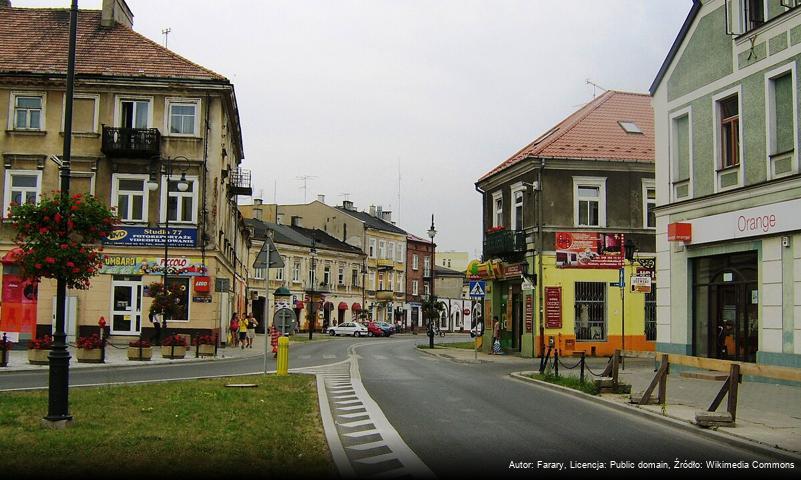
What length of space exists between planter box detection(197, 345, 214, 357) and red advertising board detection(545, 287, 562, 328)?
533 inches

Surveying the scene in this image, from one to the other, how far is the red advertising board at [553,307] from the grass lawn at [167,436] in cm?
2022

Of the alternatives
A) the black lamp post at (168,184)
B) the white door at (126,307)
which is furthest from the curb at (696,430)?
the white door at (126,307)

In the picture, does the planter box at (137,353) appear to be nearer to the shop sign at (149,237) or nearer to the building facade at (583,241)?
the shop sign at (149,237)

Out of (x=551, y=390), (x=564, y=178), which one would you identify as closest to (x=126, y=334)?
(x=564, y=178)

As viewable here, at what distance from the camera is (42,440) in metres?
9.35

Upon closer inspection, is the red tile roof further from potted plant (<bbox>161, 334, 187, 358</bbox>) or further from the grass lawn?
the grass lawn

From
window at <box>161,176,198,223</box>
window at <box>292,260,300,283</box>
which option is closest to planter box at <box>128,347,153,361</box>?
window at <box>161,176,198,223</box>

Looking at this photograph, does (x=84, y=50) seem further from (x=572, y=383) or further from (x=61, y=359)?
(x=61, y=359)

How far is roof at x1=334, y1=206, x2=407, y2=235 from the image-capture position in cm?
8769

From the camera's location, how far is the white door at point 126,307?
35156mm

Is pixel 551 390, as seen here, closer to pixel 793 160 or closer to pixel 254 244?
pixel 793 160

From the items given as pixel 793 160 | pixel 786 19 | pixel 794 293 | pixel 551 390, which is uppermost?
pixel 786 19

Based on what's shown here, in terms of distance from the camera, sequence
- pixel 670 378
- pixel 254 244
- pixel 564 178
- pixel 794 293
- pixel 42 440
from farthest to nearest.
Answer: pixel 254 244
pixel 564 178
pixel 670 378
pixel 794 293
pixel 42 440

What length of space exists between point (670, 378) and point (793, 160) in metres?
6.42
